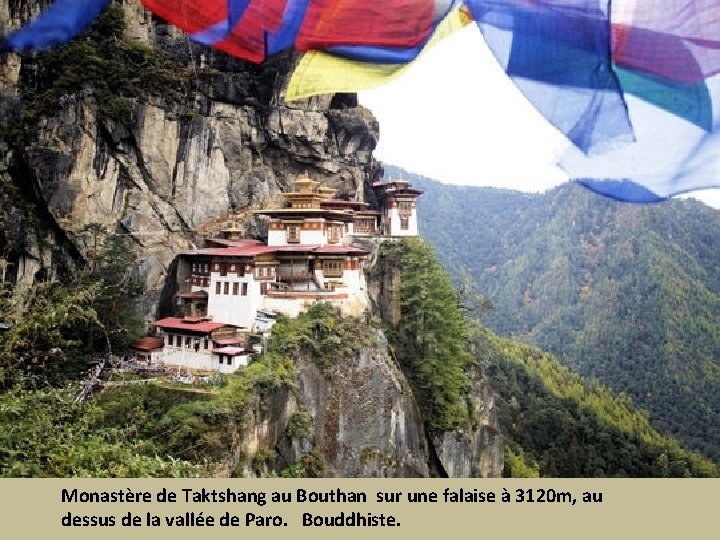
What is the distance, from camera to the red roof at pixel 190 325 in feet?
52.5

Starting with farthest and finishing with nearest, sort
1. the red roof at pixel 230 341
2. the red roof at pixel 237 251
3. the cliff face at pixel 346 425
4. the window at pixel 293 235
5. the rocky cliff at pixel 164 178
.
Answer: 1. the window at pixel 293 235
2. the red roof at pixel 237 251
3. the rocky cliff at pixel 164 178
4. the red roof at pixel 230 341
5. the cliff face at pixel 346 425

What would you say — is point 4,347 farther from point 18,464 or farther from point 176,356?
point 176,356

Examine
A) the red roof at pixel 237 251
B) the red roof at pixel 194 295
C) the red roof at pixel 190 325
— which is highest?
the red roof at pixel 237 251

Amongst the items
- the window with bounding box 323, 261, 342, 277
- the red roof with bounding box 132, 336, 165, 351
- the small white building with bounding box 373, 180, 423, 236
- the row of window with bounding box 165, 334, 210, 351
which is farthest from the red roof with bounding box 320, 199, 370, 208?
the red roof with bounding box 132, 336, 165, 351

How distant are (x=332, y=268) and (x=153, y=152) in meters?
5.99

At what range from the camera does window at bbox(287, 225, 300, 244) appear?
1962 cm

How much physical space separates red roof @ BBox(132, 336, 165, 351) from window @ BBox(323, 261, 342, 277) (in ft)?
15.0

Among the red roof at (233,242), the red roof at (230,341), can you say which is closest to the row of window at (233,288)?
the red roof at (230,341)

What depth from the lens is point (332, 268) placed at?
733 inches

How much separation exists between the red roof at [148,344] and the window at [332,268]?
15.0ft

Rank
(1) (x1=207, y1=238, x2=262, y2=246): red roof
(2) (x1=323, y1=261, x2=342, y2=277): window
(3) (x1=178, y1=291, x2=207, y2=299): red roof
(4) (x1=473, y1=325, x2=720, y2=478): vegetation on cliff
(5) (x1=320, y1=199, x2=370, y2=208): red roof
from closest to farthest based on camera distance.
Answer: (3) (x1=178, y1=291, x2=207, y2=299): red roof → (2) (x1=323, y1=261, x2=342, y2=277): window → (1) (x1=207, y1=238, x2=262, y2=246): red roof → (5) (x1=320, y1=199, x2=370, y2=208): red roof → (4) (x1=473, y1=325, x2=720, y2=478): vegetation on cliff

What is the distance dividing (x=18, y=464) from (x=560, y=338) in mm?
72956

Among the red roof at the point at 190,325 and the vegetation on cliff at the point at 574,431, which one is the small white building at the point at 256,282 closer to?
the red roof at the point at 190,325

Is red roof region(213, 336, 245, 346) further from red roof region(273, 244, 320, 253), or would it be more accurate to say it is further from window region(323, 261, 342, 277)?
window region(323, 261, 342, 277)
